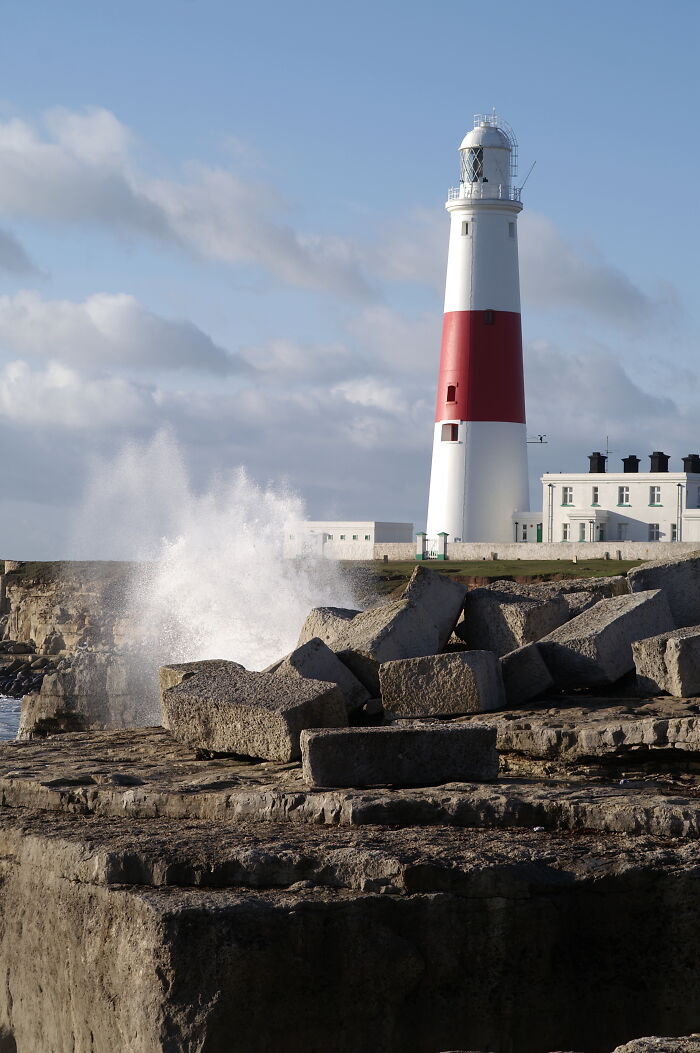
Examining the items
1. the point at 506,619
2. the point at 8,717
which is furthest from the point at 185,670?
the point at 8,717

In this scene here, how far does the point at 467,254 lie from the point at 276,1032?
122ft

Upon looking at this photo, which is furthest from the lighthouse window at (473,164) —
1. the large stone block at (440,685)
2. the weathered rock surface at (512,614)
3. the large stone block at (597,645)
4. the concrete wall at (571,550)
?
the large stone block at (440,685)

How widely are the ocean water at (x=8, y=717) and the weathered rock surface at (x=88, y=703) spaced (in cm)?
949

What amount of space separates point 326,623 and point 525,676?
214cm

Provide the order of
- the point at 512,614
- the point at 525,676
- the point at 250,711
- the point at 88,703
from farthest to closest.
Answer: the point at 88,703, the point at 512,614, the point at 525,676, the point at 250,711

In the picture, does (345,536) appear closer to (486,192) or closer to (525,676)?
(486,192)

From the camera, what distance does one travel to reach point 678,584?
9.48 m

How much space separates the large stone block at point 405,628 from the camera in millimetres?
8305

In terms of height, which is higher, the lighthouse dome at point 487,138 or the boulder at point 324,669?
the lighthouse dome at point 487,138

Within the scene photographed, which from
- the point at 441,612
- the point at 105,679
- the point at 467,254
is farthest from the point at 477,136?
the point at 441,612

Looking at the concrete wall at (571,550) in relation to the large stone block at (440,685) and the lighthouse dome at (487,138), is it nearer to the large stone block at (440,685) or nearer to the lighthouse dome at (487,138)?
the lighthouse dome at (487,138)

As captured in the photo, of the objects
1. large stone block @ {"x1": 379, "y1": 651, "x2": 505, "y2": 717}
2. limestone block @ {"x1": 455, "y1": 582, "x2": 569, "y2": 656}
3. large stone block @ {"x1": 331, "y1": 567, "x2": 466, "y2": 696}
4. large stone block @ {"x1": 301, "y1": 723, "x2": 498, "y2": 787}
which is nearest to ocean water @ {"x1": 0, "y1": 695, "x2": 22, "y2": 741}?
large stone block @ {"x1": 331, "y1": 567, "x2": 466, "y2": 696}

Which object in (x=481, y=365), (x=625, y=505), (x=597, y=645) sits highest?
(x=481, y=365)

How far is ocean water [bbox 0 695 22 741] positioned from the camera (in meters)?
23.0
